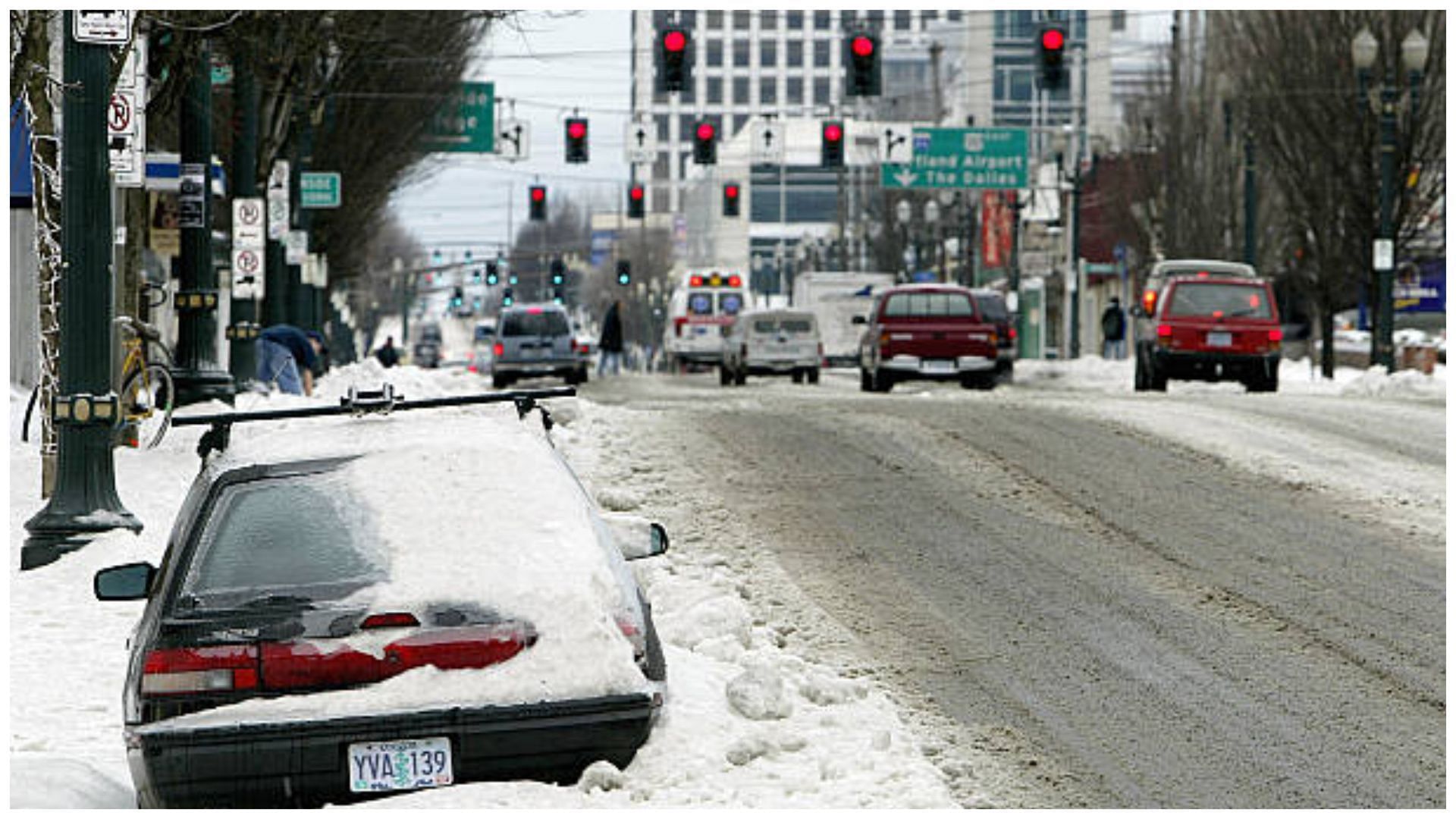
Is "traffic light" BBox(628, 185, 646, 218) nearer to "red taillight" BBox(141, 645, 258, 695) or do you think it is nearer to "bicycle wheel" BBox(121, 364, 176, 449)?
"bicycle wheel" BBox(121, 364, 176, 449)

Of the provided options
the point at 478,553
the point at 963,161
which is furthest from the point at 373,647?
the point at 963,161

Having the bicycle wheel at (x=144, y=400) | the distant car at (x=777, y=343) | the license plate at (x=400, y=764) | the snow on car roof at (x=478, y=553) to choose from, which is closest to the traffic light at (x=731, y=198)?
the distant car at (x=777, y=343)

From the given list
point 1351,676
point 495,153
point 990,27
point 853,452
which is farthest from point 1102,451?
point 990,27

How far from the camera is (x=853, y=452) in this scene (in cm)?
1967

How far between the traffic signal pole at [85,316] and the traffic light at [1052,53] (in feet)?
73.6

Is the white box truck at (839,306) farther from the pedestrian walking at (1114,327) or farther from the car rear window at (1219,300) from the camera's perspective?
the car rear window at (1219,300)

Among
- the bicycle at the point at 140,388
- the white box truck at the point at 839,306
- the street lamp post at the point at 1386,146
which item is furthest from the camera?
the white box truck at the point at 839,306

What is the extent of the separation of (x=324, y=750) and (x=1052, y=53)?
29.6 m

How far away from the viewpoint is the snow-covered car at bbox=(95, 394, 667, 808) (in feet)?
23.2

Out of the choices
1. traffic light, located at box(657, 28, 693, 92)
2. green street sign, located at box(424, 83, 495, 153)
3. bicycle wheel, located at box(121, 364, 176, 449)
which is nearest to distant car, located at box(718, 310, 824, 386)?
traffic light, located at box(657, 28, 693, 92)

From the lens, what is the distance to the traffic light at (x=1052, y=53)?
35156 millimetres

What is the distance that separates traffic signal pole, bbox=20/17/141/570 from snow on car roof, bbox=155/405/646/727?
6.71 meters

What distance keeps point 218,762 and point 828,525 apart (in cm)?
879

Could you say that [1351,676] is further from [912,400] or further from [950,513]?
[912,400]
